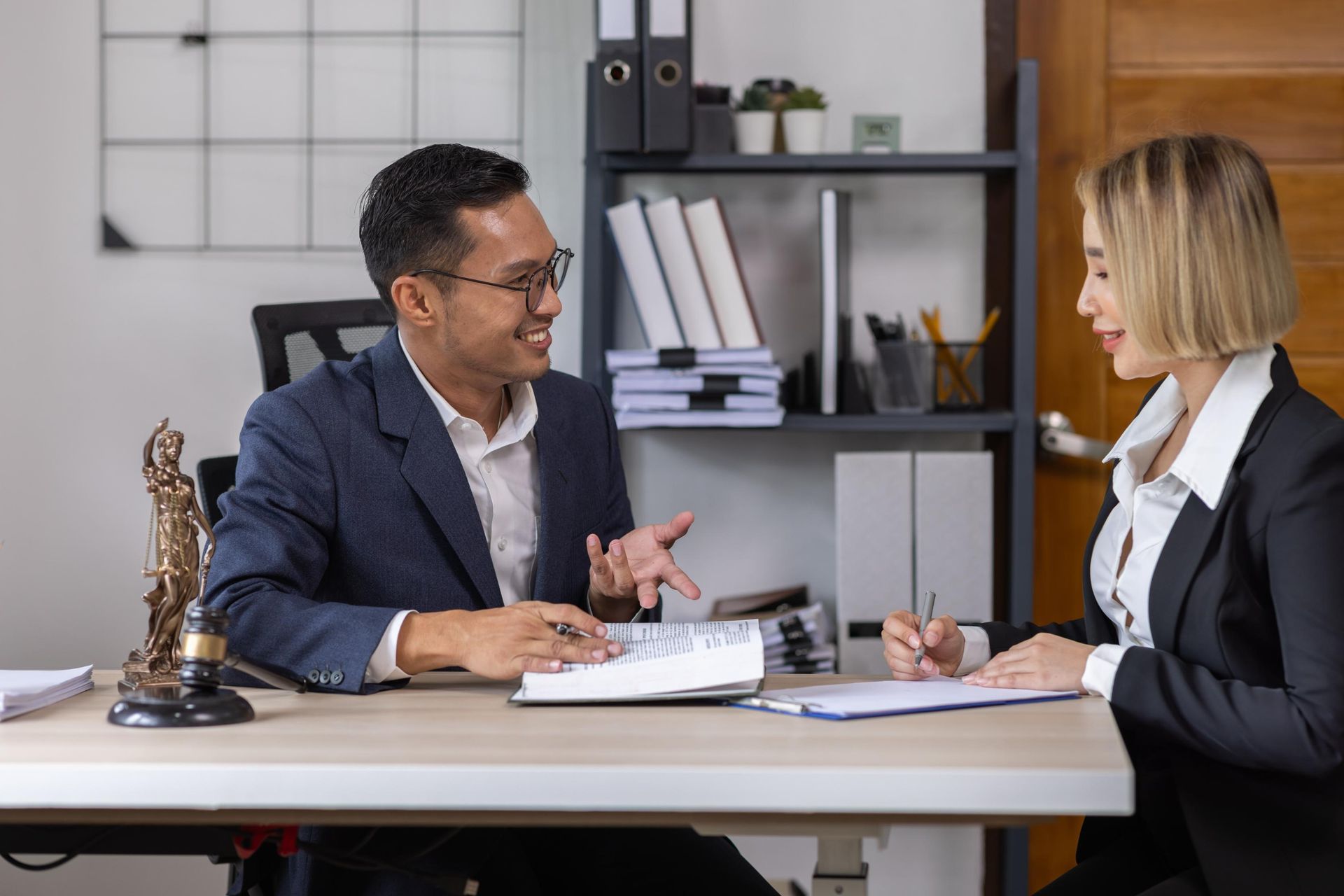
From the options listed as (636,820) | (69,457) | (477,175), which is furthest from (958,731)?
(69,457)

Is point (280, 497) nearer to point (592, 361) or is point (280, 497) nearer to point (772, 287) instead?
point (592, 361)

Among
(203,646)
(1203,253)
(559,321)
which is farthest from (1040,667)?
(559,321)

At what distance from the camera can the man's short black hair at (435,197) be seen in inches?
63.0

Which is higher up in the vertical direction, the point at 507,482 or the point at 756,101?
the point at 756,101

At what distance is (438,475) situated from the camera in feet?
4.94

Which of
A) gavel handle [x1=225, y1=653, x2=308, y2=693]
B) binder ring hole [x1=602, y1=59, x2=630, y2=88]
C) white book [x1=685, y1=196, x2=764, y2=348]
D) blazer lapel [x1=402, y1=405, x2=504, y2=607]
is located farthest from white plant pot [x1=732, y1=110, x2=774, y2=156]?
gavel handle [x1=225, y1=653, x2=308, y2=693]

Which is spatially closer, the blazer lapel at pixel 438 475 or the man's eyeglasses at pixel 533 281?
the blazer lapel at pixel 438 475

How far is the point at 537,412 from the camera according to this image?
1723mm

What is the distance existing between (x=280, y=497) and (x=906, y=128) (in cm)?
159

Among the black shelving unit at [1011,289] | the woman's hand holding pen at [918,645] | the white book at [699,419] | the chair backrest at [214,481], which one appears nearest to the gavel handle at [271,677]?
the chair backrest at [214,481]

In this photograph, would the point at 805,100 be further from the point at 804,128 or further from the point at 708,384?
the point at 708,384

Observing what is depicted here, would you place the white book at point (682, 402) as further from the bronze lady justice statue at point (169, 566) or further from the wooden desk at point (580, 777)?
the wooden desk at point (580, 777)

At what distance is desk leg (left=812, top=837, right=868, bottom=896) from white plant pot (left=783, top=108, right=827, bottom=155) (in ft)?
5.13

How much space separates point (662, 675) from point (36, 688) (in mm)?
605
